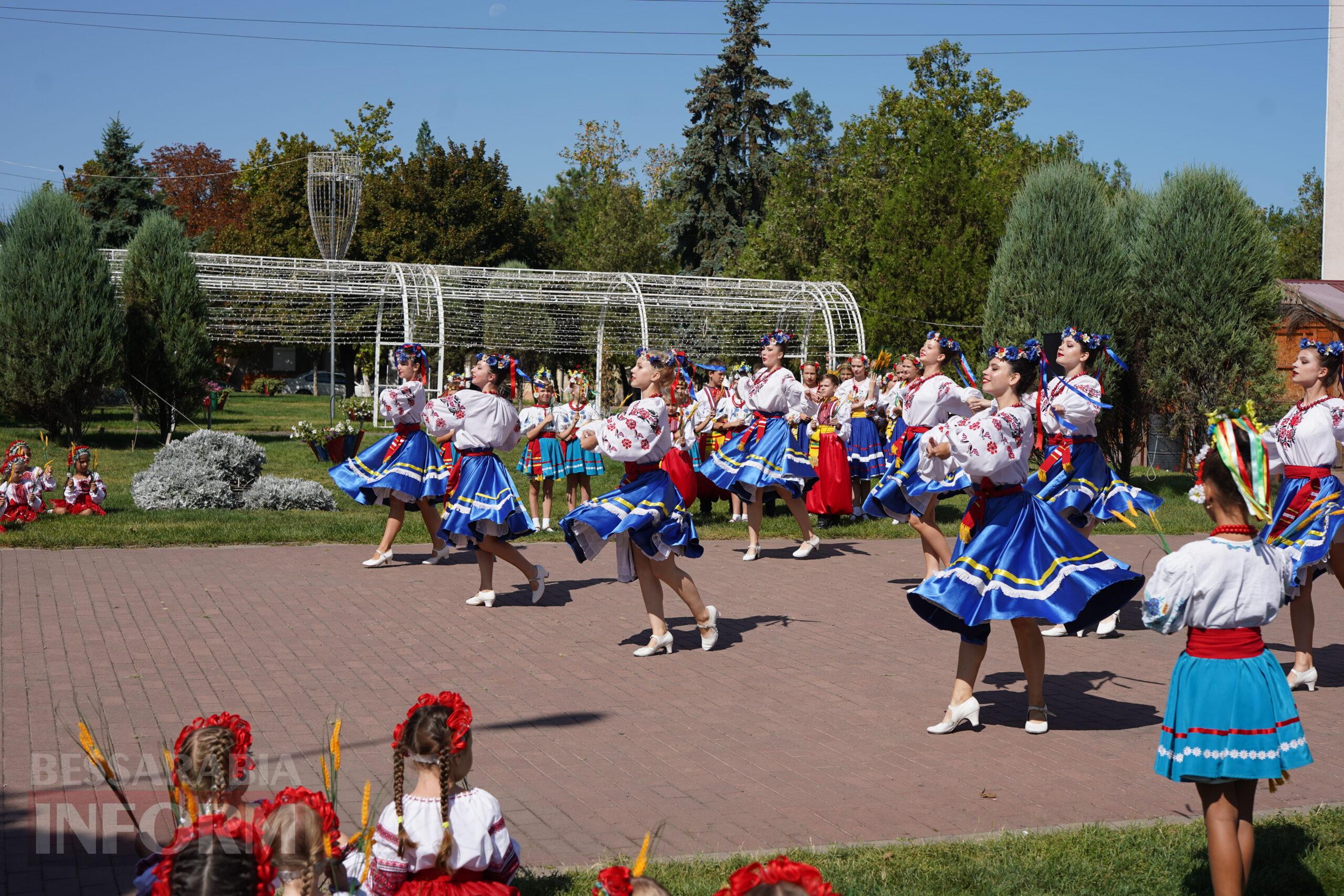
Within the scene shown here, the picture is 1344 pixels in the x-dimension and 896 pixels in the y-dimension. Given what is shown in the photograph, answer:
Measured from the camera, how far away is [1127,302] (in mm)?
17906

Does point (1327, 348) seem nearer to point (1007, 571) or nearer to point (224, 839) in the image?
point (1007, 571)

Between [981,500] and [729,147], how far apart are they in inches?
1592

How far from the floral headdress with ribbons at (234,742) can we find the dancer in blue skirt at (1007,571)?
138 inches

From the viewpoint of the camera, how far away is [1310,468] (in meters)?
7.08

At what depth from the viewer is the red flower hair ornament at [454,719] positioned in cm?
353

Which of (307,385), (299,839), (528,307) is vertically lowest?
(307,385)

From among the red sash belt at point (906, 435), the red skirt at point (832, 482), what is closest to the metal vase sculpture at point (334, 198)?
the red skirt at point (832, 482)

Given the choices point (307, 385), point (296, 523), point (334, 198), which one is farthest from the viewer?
point (307, 385)

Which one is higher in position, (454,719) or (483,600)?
(454,719)

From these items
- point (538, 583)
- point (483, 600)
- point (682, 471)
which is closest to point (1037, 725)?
point (538, 583)

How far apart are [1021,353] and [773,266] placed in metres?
33.4

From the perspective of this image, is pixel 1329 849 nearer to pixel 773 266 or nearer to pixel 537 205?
pixel 773 266

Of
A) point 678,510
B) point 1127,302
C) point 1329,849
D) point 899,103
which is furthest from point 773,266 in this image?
point 1329,849

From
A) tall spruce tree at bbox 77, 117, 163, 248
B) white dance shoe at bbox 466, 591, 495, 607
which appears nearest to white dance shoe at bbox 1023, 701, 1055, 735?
white dance shoe at bbox 466, 591, 495, 607
